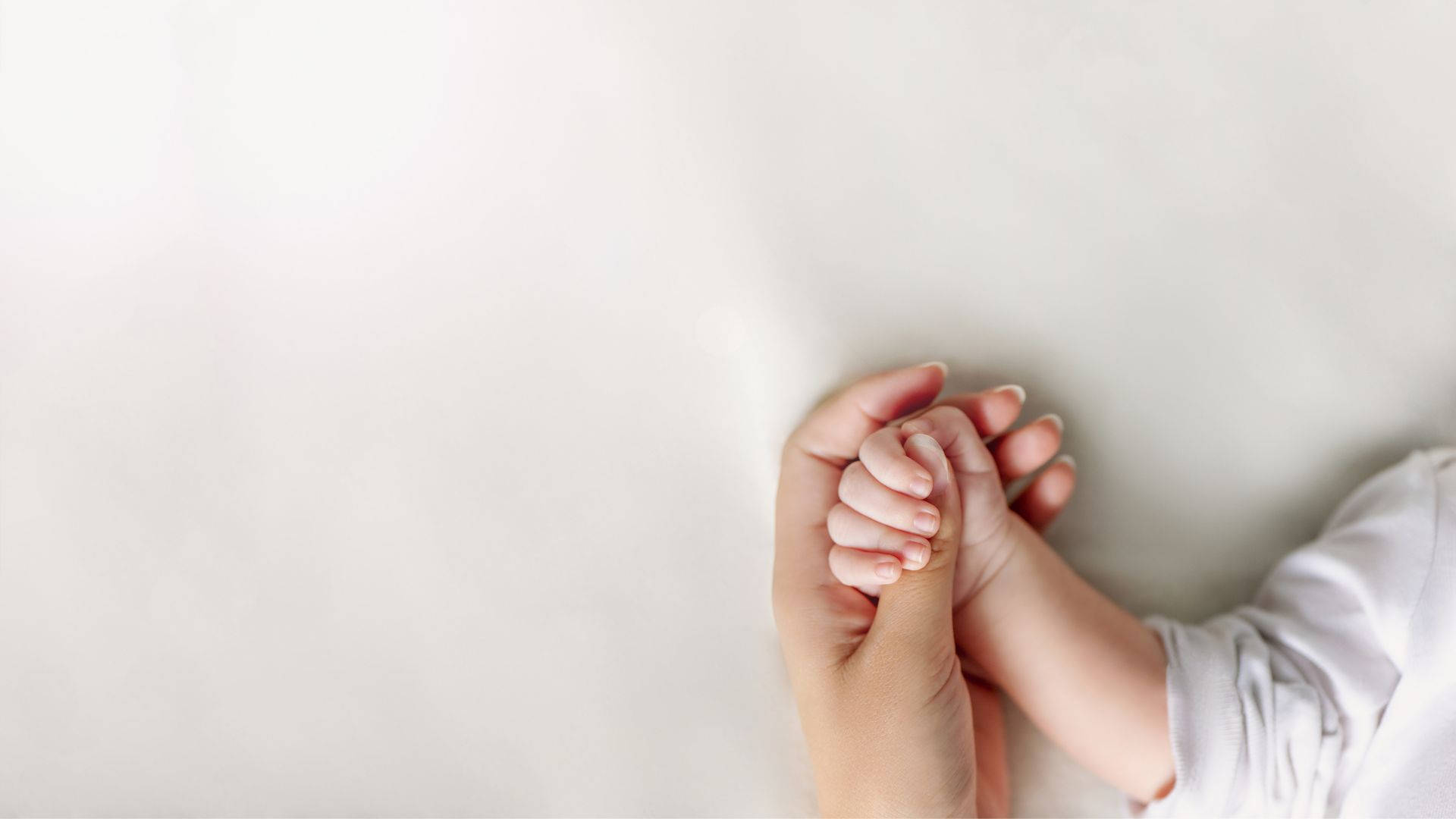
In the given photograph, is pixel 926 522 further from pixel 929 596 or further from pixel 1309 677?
pixel 1309 677

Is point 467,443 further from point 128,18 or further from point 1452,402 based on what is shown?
point 1452,402

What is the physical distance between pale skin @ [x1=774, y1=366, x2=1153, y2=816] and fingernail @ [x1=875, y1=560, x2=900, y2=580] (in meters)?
0.02

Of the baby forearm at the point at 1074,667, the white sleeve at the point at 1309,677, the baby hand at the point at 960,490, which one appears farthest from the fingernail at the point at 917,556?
the white sleeve at the point at 1309,677

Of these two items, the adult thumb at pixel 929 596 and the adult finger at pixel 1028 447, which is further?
the adult finger at pixel 1028 447

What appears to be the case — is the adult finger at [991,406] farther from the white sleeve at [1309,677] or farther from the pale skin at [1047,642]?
the white sleeve at [1309,677]

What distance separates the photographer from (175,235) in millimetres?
780

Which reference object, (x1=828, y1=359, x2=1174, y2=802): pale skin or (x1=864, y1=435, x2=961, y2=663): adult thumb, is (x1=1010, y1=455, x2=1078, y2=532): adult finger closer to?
(x1=828, y1=359, x2=1174, y2=802): pale skin

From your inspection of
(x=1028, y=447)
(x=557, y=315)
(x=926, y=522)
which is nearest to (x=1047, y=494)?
(x=1028, y=447)

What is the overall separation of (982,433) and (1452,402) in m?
0.44

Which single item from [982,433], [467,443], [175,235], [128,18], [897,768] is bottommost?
[897,768]

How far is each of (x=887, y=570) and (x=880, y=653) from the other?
0.20 ft

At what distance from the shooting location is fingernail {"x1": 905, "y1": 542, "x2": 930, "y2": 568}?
27.4 inches

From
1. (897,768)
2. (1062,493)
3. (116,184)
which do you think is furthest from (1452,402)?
(116,184)

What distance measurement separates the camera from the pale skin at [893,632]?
70cm
